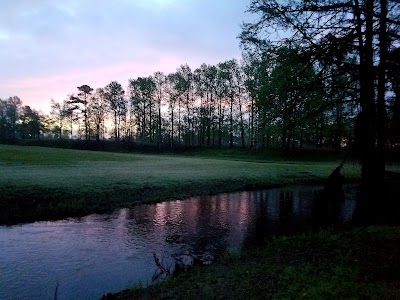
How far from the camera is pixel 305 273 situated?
6.63 metres

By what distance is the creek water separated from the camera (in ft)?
29.5

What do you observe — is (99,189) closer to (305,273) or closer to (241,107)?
(305,273)

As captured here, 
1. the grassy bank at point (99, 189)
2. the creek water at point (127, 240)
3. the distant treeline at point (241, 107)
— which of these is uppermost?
the distant treeline at point (241, 107)

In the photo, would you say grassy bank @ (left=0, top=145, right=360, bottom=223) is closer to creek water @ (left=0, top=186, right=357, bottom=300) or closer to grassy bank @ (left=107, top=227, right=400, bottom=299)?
creek water @ (left=0, top=186, right=357, bottom=300)

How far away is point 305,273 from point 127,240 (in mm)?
8174

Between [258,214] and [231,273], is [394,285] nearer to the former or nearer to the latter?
[231,273]

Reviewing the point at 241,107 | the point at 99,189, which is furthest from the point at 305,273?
the point at 241,107

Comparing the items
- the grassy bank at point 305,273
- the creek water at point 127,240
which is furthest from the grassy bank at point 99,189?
the grassy bank at point 305,273

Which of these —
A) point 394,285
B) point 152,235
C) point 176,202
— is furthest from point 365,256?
point 176,202

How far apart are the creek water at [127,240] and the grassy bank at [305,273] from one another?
1905 mm

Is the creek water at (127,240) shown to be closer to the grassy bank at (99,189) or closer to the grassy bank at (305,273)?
the grassy bank at (99,189)

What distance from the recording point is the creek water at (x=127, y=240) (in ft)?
29.5

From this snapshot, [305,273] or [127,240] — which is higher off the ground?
[305,273]

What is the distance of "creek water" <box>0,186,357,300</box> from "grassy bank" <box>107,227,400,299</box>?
6.25 ft
